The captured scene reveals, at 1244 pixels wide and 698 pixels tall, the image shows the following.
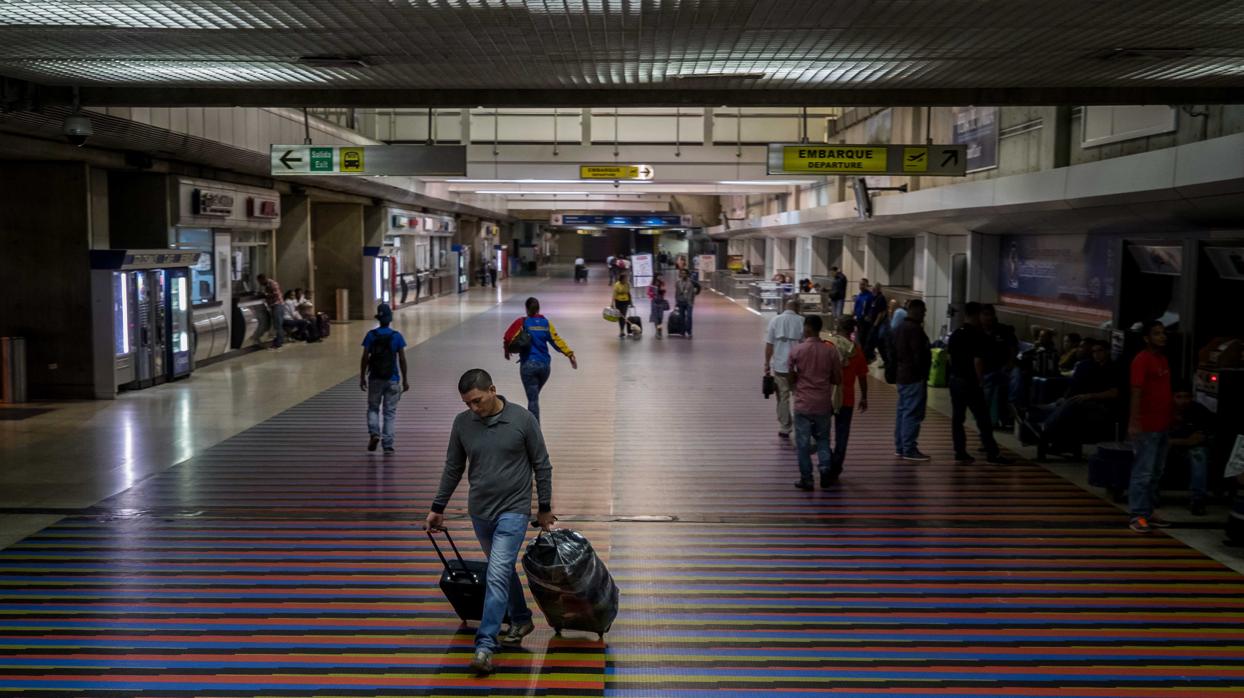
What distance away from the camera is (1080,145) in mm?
14477

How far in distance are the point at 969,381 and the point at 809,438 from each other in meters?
2.24

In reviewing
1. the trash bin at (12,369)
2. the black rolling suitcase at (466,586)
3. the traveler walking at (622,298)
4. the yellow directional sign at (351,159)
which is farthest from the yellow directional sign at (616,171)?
the black rolling suitcase at (466,586)

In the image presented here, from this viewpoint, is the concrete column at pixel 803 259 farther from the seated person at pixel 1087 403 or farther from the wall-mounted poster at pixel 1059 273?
the seated person at pixel 1087 403

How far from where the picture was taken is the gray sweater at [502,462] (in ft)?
19.3

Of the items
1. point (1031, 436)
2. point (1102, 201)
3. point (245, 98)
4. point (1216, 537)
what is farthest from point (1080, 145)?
point (245, 98)

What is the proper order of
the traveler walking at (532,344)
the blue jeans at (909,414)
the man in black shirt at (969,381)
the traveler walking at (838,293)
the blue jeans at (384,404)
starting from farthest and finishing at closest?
the traveler walking at (838,293)
the traveler walking at (532,344)
the blue jeans at (384,404)
the blue jeans at (909,414)
the man in black shirt at (969,381)

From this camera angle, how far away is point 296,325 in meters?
24.0

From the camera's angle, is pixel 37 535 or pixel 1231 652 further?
pixel 37 535

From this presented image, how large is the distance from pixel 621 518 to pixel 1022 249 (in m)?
12.5

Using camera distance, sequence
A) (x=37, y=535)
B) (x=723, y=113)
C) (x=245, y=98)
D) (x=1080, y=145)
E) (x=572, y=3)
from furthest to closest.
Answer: (x=723, y=113), (x=1080, y=145), (x=245, y=98), (x=37, y=535), (x=572, y=3)

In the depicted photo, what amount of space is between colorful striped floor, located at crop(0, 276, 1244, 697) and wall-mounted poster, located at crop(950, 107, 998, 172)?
754 centimetres

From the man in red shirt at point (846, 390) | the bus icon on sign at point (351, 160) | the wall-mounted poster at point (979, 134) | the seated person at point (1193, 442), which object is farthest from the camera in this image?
the wall-mounted poster at point (979, 134)

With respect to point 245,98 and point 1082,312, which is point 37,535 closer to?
point 245,98

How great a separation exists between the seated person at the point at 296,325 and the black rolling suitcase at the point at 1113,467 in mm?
17804
